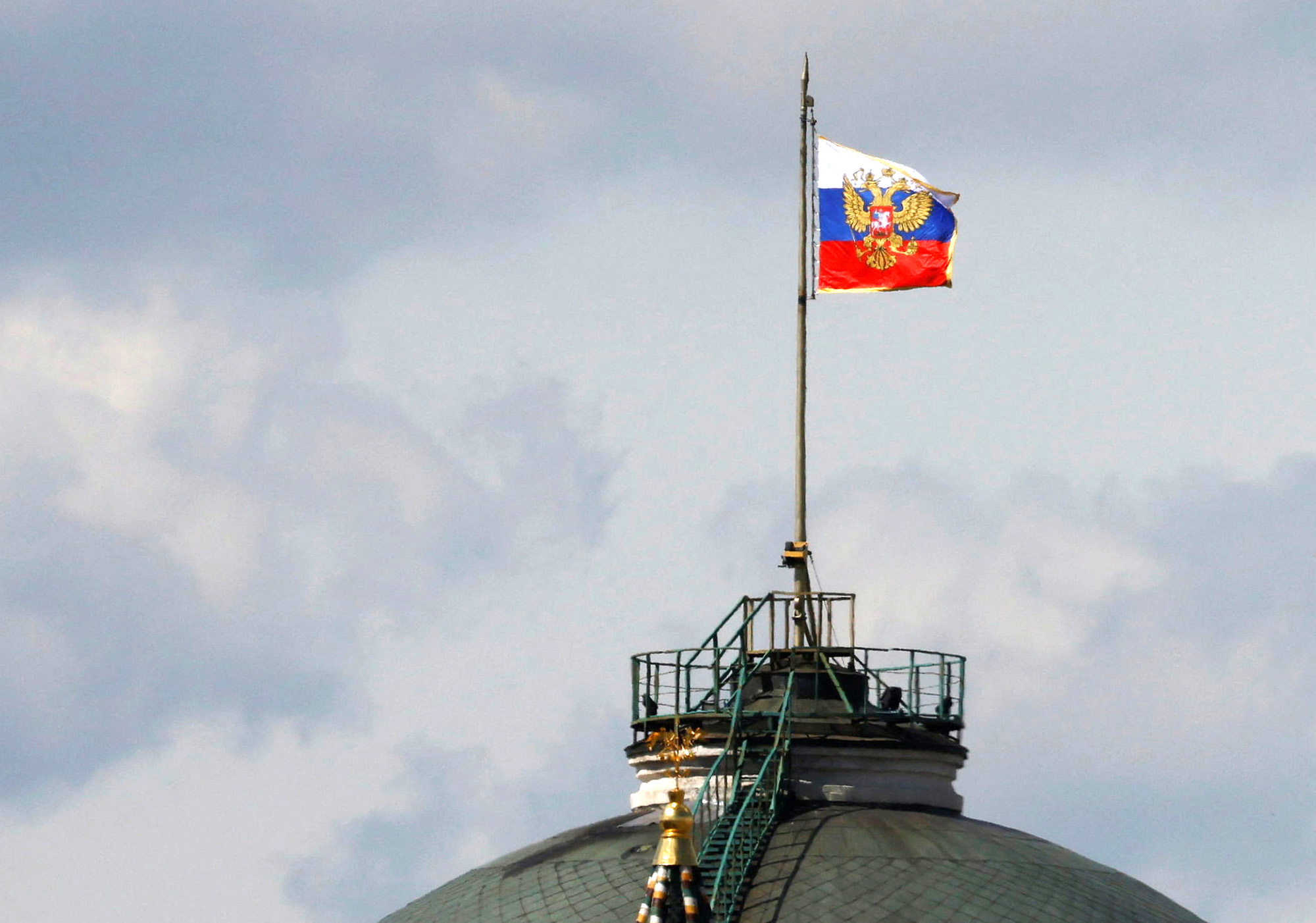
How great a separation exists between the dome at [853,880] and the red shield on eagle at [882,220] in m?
14.4

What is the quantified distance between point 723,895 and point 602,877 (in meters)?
3.66

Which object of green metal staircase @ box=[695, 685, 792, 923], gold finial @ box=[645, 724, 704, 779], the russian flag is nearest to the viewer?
green metal staircase @ box=[695, 685, 792, 923]

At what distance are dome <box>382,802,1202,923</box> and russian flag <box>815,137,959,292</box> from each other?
13408 millimetres

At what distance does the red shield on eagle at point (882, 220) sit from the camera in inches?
3588

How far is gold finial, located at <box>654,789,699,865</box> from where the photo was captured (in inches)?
3081

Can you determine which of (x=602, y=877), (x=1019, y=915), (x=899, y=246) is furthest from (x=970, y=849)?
(x=899, y=246)

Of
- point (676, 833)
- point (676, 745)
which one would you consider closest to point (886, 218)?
point (676, 745)

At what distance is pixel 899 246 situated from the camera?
91062 mm

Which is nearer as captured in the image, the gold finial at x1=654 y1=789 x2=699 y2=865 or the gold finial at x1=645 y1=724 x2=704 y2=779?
the gold finial at x1=654 y1=789 x2=699 y2=865

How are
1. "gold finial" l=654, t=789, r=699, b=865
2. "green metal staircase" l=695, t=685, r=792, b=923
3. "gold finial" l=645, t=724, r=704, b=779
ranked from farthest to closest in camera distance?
"gold finial" l=645, t=724, r=704, b=779 < "green metal staircase" l=695, t=685, r=792, b=923 < "gold finial" l=654, t=789, r=699, b=865

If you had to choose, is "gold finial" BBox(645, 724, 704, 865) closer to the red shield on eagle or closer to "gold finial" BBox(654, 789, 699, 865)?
"gold finial" BBox(654, 789, 699, 865)

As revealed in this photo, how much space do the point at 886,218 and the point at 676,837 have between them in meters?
19.4

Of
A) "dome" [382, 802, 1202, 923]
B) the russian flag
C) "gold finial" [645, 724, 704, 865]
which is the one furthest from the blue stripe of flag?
"gold finial" [645, 724, 704, 865]

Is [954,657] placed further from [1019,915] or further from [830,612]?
[1019,915]
